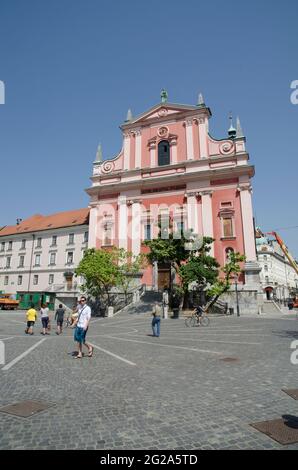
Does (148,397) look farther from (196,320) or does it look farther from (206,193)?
(206,193)

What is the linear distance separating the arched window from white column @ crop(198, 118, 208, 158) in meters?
4.34

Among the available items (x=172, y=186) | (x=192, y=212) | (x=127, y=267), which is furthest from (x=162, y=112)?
(x=127, y=267)

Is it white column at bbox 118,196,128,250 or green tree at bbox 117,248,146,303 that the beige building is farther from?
green tree at bbox 117,248,146,303

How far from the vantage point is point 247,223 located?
31656 millimetres

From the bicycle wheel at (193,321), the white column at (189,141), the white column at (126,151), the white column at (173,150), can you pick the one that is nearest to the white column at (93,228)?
the white column at (126,151)

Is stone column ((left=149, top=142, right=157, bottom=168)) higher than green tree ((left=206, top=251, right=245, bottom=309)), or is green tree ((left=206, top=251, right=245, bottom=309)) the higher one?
stone column ((left=149, top=142, right=157, bottom=168))

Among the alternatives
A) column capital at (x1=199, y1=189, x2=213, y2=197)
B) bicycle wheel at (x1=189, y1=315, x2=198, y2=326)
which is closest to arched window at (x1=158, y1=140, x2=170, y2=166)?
column capital at (x1=199, y1=189, x2=213, y2=197)

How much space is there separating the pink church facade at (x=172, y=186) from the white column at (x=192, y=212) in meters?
0.11

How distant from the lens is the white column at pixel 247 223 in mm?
31045

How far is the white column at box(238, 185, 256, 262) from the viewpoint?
3105 centimetres

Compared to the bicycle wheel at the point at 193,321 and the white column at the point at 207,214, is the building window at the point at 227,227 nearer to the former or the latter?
the white column at the point at 207,214

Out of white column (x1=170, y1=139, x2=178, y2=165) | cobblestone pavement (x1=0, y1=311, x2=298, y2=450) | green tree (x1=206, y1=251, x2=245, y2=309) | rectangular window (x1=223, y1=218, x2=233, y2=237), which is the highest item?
white column (x1=170, y1=139, x2=178, y2=165)
